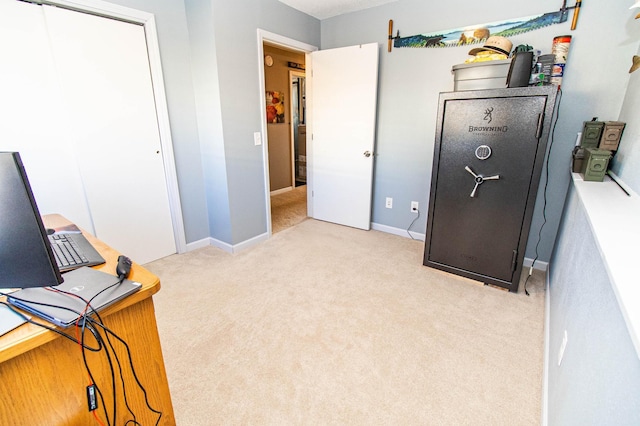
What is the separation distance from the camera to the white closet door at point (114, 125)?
2.09 metres

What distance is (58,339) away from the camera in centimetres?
81

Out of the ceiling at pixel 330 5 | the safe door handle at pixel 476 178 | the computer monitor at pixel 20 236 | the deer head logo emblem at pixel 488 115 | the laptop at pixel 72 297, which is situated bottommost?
the laptop at pixel 72 297

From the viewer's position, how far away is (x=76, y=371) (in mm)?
855

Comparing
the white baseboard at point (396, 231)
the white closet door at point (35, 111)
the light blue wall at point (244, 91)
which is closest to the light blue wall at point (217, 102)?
the light blue wall at point (244, 91)

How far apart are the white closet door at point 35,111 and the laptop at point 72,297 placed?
168cm

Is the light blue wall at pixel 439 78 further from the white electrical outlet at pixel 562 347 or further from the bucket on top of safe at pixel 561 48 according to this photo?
the white electrical outlet at pixel 562 347

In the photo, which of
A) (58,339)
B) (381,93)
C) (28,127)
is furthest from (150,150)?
(381,93)

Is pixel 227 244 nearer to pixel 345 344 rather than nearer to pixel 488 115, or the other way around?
pixel 345 344

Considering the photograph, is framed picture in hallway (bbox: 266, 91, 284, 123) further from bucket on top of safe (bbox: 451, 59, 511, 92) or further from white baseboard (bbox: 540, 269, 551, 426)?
white baseboard (bbox: 540, 269, 551, 426)

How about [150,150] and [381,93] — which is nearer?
[150,150]

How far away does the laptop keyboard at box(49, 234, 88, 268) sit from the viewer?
3.37 feet

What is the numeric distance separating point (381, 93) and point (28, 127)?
2963 millimetres

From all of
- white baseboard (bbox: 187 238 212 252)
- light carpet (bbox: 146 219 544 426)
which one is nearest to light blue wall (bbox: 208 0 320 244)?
white baseboard (bbox: 187 238 212 252)

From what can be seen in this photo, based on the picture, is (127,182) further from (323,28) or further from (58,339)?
(323,28)
